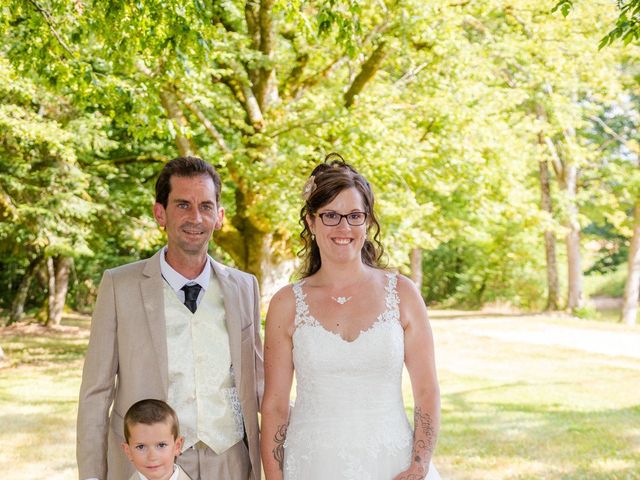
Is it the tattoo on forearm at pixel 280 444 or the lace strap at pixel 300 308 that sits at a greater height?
the lace strap at pixel 300 308

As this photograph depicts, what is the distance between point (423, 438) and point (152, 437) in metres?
1.09

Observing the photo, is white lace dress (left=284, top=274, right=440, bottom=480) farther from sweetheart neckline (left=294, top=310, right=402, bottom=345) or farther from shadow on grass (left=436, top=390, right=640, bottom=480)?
shadow on grass (left=436, top=390, right=640, bottom=480)

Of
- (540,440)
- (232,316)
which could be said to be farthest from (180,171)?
(540,440)

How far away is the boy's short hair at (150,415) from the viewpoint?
3078mm

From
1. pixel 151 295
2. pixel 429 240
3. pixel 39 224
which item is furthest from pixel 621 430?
pixel 39 224

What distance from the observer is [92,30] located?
7.52 meters

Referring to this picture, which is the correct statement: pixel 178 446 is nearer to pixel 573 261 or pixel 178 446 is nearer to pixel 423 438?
pixel 423 438

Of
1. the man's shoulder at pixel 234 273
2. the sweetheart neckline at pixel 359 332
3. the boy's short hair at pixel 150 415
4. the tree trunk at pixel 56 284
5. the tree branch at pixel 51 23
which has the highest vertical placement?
the tree branch at pixel 51 23

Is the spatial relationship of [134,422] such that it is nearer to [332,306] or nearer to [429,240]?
[332,306]

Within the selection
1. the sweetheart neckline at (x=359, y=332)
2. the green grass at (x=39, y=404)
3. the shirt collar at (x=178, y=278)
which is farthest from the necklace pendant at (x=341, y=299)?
the green grass at (x=39, y=404)

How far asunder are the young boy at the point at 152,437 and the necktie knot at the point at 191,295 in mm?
435

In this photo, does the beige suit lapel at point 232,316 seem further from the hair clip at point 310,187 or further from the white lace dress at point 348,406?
the hair clip at point 310,187

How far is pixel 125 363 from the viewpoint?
329 centimetres

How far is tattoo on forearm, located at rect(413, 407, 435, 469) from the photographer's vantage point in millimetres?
3320
